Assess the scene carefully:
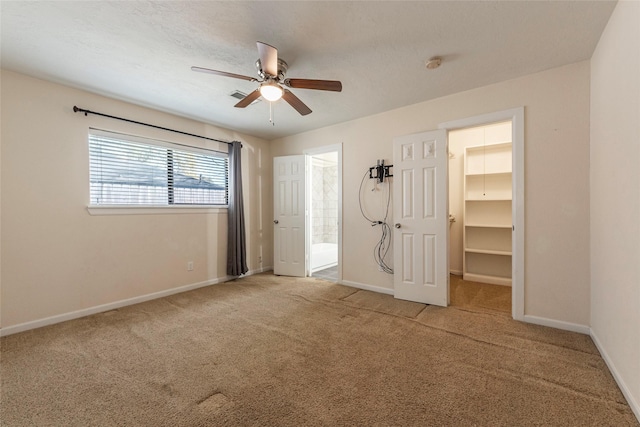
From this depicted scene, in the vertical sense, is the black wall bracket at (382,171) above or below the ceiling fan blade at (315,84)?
below

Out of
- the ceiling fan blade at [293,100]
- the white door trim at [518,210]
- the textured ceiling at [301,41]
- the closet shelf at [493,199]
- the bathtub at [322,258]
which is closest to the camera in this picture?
the textured ceiling at [301,41]

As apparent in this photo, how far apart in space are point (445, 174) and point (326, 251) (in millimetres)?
3133

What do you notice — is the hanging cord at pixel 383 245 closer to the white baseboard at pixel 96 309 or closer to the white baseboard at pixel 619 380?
the white baseboard at pixel 619 380

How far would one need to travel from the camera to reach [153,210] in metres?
3.53

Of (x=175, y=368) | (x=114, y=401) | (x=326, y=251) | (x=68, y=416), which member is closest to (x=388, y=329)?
(x=175, y=368)

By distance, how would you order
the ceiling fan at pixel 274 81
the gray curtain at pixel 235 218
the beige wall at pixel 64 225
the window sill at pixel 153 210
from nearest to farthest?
1. the ceiling fan at pixel 274 81
2. the beige wall at pixel 64 225
3. the window sill at pixel 153 210
4. the gray curtain at pixel 235 218

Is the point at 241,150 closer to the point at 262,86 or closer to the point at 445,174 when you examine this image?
the point at 262,86

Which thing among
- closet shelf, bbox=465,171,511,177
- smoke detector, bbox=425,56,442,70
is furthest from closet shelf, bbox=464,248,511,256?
smoke detector, bbox=425,56,442,70

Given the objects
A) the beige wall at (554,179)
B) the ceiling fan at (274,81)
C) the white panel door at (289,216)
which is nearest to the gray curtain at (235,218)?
the white panel door at (289,216)

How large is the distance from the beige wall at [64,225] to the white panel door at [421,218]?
3.08 meters

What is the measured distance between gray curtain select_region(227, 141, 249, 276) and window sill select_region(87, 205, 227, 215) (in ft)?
0.67

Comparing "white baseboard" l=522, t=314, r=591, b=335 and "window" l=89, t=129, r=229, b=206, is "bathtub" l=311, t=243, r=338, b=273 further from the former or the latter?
"white baseboard" l=522, t=314, r=591, b=335

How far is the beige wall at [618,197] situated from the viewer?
152 centimetres

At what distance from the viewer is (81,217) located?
116 inches
